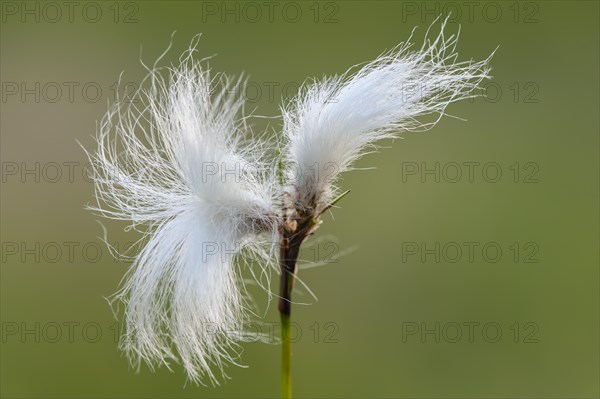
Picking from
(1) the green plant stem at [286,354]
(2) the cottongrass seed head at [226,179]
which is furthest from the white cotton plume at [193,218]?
(1) the green plant stem at [286,354]

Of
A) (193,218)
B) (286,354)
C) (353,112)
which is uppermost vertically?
(353,112)

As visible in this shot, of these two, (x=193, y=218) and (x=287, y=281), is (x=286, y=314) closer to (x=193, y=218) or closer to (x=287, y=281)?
(x=287, y=281)

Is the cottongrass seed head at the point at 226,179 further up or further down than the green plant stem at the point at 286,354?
further up

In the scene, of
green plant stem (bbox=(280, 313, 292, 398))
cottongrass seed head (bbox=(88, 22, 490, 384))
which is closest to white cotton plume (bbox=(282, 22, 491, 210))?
cottongrass seed head (bbox=(88, 22, 490, 384))

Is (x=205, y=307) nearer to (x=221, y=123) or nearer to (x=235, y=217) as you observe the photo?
(x=235, y=217)

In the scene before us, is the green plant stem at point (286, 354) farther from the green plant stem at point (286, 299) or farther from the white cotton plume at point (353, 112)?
the white cotton plume at point (353, 112)

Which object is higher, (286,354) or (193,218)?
(193,218)

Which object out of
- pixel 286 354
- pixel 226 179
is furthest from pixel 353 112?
pixel 286 354

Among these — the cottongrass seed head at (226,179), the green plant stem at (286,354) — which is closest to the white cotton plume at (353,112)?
the cottongrass seed head at (226,179)
